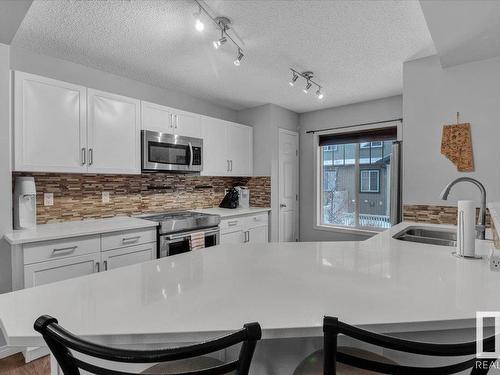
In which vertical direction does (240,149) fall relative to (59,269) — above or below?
above

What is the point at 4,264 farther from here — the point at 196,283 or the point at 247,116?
the point at 247,116

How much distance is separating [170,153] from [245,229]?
1.38 metres

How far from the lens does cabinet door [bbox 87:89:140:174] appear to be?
263 centimetres

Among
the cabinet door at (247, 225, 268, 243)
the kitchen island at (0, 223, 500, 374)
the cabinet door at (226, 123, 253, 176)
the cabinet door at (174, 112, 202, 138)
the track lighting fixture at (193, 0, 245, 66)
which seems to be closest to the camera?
the kitchen island at (0, 223, 500, 374)

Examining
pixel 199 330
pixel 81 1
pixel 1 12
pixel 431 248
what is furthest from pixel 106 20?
pixel 431 248

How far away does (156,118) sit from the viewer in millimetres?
3158

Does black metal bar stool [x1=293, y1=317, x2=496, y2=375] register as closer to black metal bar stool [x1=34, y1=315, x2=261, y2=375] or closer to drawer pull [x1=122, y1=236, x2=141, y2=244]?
black metal bar stool [x1=34, y1=315, x2=261, y2=375]

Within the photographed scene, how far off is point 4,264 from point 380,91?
165 inches

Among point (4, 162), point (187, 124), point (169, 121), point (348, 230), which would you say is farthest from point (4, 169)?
point (348, 230)

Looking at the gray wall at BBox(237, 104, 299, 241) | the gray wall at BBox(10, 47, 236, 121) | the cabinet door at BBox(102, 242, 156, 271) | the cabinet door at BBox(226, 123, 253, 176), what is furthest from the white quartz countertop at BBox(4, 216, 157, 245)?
the gray wall at BBox(237, 104, 299, 241)

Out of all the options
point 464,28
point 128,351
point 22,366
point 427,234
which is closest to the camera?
point 128,351

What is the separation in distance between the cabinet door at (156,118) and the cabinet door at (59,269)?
144 centimetres

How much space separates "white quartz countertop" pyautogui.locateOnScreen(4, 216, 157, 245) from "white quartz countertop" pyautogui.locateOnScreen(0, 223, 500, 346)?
4.11 feet

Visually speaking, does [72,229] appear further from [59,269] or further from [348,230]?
[348,230]
